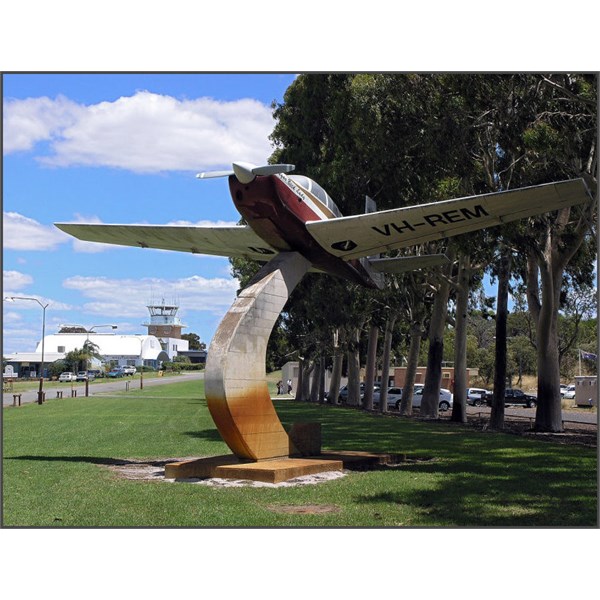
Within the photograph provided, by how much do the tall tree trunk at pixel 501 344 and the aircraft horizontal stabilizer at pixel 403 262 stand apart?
323 inches

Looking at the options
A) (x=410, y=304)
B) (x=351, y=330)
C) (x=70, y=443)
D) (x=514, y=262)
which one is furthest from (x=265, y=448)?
(x=351, y=330)

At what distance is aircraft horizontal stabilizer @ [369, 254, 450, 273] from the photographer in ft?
68.9

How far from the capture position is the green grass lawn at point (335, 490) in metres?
11.4

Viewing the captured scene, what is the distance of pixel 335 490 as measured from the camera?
13.8m

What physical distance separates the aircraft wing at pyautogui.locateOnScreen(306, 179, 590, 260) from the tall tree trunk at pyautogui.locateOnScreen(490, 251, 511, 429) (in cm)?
1290

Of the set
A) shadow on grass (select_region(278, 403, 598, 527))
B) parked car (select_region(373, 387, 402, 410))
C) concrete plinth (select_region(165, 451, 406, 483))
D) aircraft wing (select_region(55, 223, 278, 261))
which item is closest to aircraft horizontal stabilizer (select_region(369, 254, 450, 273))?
aircraft wing (select_region(55, 223, 278, 261))

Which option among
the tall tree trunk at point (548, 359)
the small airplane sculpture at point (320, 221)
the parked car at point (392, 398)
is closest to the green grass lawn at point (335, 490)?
the tall tree trunk at point (548, 359)

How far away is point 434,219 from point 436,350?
874 inches

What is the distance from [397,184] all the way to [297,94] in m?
11.0

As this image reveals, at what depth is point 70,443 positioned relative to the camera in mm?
23094

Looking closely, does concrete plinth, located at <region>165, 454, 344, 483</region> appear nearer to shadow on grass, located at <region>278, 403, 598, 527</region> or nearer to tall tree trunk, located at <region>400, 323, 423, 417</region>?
shadow on grass, located at <region>278, 403, 598, 527</region>

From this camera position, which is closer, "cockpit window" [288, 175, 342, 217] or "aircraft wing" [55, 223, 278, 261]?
"cockpit window" [288, 175, 342, 217]

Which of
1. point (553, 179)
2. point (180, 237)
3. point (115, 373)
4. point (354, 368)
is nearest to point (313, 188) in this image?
point (180, 237)

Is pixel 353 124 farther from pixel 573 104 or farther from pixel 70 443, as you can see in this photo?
pixel 70 443
